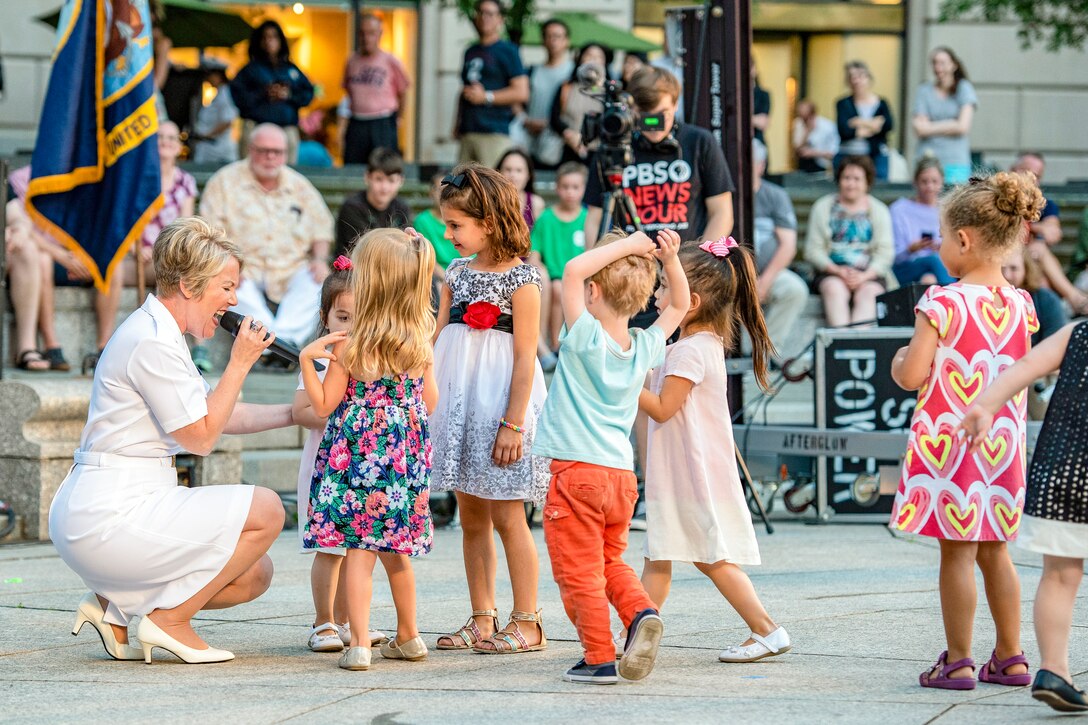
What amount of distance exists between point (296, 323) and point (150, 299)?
17.3 feet

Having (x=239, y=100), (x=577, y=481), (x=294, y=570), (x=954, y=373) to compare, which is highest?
(x=239, y=100)

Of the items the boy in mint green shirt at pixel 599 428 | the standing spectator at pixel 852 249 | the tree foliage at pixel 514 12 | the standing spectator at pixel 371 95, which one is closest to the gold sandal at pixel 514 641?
the boy in mint green shirt at pixel 599 428

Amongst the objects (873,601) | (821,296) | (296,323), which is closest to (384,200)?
(296,323)

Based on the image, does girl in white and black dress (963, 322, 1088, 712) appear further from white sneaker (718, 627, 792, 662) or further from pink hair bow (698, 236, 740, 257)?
pink hair bow (698, 236, 740, 257)

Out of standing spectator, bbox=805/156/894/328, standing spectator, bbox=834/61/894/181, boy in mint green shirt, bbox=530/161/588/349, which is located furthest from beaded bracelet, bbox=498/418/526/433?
standing spectator, bbox=834/61/894/181

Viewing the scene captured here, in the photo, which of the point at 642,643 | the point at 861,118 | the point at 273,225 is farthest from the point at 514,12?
the point at 642,643

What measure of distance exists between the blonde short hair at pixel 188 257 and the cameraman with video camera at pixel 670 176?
10.2 feet

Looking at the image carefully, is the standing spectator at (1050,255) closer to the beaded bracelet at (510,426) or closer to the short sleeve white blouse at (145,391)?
the beaded bracelet at (510,426)

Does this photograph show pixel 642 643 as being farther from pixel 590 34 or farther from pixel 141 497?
pixel 590 34

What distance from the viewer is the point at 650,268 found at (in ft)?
16.1

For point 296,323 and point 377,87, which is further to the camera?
point 377,87

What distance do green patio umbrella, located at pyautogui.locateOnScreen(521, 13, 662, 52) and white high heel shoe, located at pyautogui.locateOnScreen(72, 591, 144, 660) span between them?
458 inches

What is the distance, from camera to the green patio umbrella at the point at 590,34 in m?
16.2

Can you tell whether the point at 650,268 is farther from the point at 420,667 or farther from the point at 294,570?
the point at 294,570
